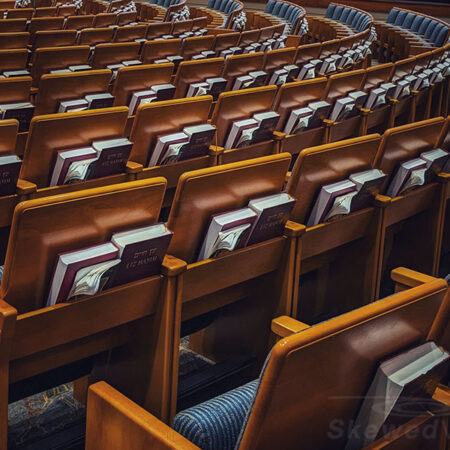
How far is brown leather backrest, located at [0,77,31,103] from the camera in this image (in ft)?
3.50

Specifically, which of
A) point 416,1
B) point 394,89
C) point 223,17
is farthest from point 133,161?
point 416,1

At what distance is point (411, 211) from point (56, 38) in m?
1.09

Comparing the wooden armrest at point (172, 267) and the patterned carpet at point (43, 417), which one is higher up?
the wooden armrest at point (172, 267)

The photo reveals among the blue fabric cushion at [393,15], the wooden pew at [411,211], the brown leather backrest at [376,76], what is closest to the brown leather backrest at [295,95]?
the brown leather backrest at [376,76]

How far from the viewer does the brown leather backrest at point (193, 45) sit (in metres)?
1.69

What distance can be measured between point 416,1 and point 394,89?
2.66m

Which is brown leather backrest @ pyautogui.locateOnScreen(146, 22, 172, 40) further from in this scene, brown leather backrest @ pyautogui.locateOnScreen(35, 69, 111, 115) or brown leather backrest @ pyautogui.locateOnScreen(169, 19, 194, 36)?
brown leather backrest @ pyautogui.locateOnScreen(35, 69, 111, 115)

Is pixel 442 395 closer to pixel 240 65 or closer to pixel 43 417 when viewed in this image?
pixel 43 417

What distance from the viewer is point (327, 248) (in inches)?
29.9

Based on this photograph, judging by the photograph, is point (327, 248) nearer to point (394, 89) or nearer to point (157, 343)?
point (157, 343)

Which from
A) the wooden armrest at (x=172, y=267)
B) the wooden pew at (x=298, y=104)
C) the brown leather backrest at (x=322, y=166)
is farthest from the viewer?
the wooden pew at (x=298, y=104)

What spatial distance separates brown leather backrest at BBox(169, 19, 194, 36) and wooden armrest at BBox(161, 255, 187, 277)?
5.14 ft

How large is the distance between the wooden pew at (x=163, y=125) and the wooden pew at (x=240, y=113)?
0.19 feet

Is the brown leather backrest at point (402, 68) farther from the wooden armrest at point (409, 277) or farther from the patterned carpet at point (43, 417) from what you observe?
the patterned carpet at point (43, 417)
